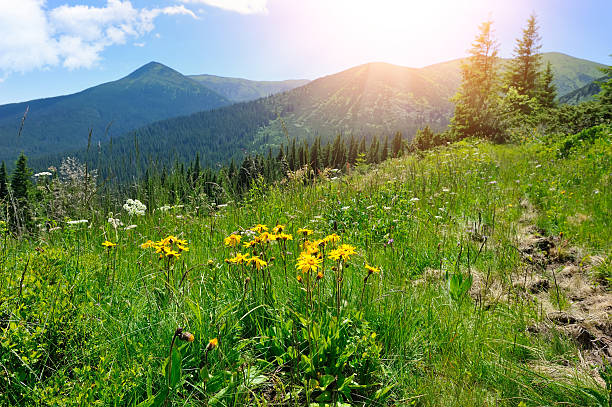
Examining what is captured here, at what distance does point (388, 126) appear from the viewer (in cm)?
19662

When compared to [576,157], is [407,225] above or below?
below

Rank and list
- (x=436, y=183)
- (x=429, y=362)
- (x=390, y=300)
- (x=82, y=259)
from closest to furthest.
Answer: (x=429, y=362) → (x=390, y=300) → (x=82, y=259) → (x=436, y=183)

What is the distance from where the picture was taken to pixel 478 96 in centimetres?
2238

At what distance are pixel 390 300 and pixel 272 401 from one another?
1.06 m

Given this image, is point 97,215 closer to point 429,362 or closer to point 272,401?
point 272,401

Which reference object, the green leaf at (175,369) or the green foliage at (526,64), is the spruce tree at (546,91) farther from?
the green leaf at (175,369)

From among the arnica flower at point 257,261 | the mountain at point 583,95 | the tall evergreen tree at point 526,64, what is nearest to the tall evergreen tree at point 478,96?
the tall evergreen tree at point 526,64

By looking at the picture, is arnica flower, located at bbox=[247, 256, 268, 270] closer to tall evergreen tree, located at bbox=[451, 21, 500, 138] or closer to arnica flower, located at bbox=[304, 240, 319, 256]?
arnica flower, located at bbox=[304, 240, 319, 256]

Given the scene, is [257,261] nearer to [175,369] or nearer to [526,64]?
[175,369]

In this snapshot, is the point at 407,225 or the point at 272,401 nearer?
the point at 272,401

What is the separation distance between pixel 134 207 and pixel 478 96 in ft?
→ 81.2

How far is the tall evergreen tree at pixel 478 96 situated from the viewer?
747 inches

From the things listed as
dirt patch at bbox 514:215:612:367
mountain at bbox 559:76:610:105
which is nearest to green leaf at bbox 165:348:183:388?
dirt patch at bbox 514:215:612:367

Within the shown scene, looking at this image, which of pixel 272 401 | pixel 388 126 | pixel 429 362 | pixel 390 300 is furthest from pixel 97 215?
pixel 388 126
